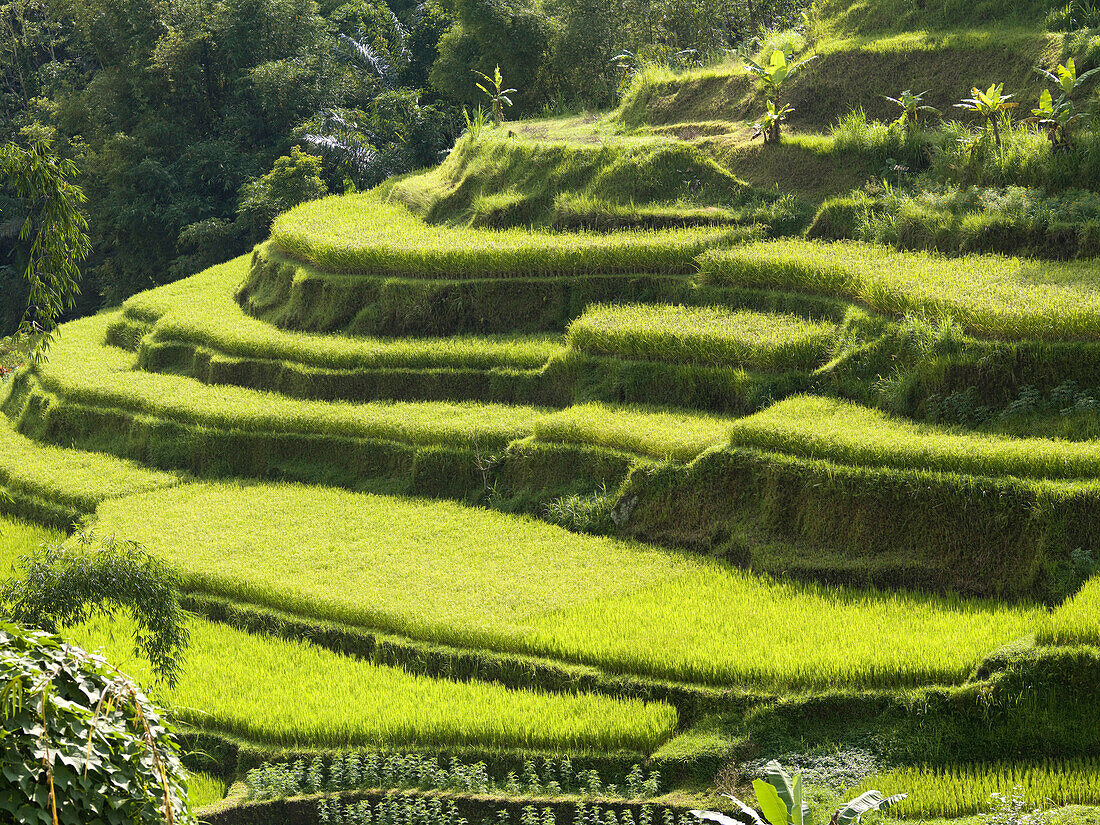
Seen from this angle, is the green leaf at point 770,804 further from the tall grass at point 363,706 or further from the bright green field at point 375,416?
the bright green field at point 375,416

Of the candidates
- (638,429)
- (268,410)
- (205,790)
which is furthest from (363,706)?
(268,410)

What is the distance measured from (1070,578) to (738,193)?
7473 mm

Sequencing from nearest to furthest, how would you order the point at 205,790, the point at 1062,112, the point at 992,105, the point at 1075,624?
1. the point at 1075,624
2. the point at 205,790
3. the point at 1062,112
4. the point at 992,105

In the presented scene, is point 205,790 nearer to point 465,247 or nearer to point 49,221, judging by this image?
point 49,221

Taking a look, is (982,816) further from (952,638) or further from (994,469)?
(994,469)

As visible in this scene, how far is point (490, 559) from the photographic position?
10.0m

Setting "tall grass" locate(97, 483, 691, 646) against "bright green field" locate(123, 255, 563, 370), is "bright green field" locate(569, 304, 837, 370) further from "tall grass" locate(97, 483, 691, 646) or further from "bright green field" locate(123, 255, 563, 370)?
"tall grass" locate(97, 483, 691, 646)

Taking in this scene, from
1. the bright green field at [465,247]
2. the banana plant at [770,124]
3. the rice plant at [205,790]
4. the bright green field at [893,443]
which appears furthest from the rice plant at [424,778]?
the banana plant at [770,124]

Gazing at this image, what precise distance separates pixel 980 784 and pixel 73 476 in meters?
10.9

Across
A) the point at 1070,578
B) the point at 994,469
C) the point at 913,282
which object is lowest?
the point at 1070,578

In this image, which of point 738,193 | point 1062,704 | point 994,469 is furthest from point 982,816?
point 738,193

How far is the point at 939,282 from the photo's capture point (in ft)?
34.8

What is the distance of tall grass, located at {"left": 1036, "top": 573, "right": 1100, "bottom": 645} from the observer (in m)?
6.93

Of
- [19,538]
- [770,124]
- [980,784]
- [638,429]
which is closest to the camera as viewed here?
[980,784]
